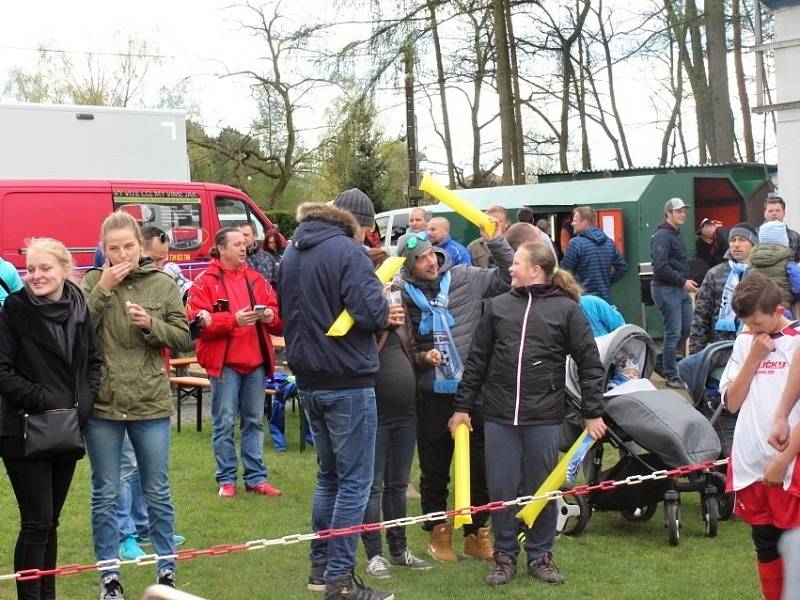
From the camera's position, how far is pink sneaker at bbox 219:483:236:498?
7.32 m

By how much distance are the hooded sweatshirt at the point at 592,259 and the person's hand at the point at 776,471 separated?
7336mm

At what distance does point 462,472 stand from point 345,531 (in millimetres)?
821

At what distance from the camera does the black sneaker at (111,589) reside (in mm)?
5070

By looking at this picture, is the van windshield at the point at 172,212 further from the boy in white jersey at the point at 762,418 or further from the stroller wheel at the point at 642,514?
the boy in white jersey at the point at 762,418

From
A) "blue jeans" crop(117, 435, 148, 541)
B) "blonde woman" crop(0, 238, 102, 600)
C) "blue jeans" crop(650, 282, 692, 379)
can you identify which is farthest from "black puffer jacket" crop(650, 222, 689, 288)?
"blonde woman" crop(0, 238, 102, 600)

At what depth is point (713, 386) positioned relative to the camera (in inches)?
265

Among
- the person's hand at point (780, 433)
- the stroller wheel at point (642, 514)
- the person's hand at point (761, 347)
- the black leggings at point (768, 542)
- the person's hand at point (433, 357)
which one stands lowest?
the stroller wheel at point (642, 514)

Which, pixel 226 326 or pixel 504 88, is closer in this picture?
pixel 226 326

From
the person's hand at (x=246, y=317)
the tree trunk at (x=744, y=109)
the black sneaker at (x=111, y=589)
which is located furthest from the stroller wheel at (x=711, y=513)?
the tree trunk at (x=744, y=109)

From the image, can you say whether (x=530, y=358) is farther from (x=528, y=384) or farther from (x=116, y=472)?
(x=116, y=472)

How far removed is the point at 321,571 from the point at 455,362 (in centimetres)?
133

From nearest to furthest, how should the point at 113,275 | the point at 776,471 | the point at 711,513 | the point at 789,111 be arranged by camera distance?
1. the point at 776,471
2. the point at 113,275
3. the point at 711,513
4. the point at 789,111

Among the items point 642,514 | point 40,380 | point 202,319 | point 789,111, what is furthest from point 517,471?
point 789,111

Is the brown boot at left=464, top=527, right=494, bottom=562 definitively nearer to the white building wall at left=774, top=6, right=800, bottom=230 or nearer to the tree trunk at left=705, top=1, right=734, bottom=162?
the white building wall at left=774, top=6, right=800, bottom=230
